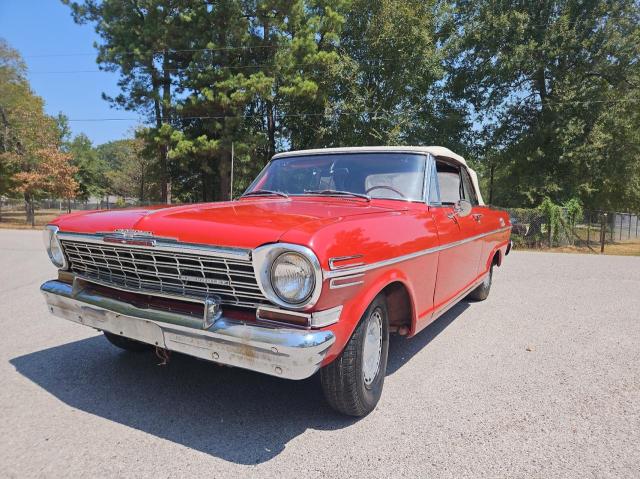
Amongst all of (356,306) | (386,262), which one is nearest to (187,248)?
(356,306)

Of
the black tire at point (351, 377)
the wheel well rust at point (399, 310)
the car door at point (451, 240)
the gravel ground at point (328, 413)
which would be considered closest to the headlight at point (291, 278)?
the black tire at point (351, 377)

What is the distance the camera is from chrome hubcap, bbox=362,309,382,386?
9.36ft

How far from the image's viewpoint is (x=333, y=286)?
90.7 inches

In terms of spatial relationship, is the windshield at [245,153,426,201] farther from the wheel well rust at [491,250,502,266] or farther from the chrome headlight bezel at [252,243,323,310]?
the wheel well rust at [491,250,502,266]

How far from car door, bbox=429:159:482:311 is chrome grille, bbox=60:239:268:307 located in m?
1.83

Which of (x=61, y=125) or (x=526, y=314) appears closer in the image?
(x=526, y=314)

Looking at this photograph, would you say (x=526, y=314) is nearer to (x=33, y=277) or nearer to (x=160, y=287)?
(x=160, y=287)

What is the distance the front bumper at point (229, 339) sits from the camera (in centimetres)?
221

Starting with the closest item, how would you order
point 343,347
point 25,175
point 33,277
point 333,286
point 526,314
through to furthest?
point 333,286
point 343,347
point 526,314
point 33,277
point 25,175

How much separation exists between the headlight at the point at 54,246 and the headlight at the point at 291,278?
1.91 meters

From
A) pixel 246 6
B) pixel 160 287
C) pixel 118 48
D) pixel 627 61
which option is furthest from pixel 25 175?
pixel 627 61

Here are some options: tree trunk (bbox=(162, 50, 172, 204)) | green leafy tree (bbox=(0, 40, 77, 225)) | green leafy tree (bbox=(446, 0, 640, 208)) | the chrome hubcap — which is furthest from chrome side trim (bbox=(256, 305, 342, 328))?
green leafy tree (bbox=(0, 40, 77, 225))

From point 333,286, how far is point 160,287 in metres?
1.11

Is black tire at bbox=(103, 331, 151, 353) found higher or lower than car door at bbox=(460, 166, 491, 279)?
lower
